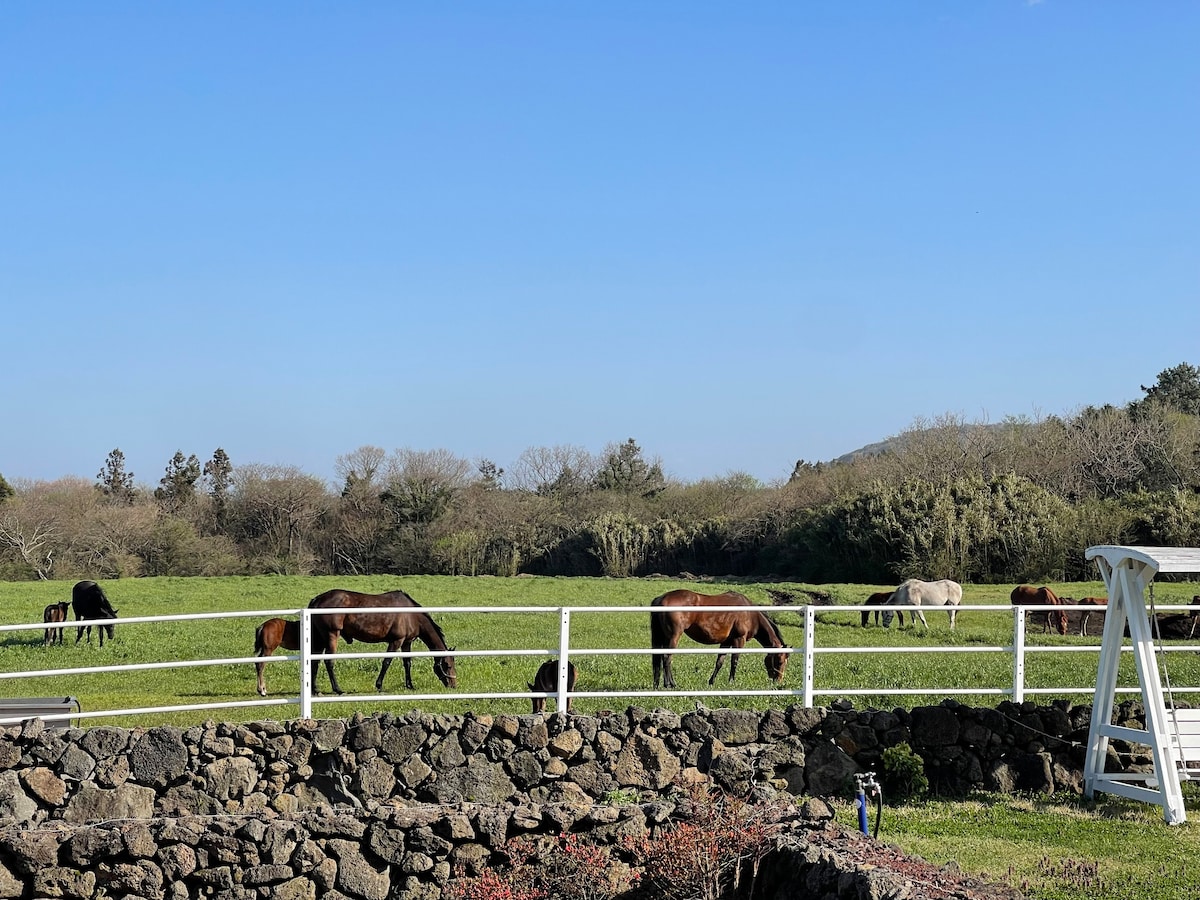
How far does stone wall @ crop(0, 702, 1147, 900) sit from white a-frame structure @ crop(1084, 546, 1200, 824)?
0.95 metres

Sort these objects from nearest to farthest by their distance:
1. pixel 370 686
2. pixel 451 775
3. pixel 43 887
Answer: pixel 43 887
pixel 451 775
pixel 370 686

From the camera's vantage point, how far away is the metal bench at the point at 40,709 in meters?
10.4

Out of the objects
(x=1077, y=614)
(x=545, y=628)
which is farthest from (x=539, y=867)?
(x=1077, y=614)

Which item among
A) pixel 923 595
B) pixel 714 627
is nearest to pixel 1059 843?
pixel 714 627

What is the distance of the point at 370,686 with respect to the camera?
14844mm

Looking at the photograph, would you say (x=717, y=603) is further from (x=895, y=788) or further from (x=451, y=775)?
(x=451, y=775)

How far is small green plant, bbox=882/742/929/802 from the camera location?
10.9 metres

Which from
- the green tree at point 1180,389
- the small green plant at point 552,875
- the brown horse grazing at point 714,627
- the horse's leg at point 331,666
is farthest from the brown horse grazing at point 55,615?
the green tree at point 1180,389

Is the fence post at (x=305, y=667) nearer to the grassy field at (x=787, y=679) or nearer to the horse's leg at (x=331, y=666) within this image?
the grassy field at (x=787, y=679)

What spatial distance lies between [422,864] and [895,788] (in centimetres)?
490

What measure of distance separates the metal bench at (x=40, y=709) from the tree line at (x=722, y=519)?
100ft

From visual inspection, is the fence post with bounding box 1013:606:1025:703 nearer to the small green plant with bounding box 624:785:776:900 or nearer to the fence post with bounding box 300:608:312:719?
the small green plant with bounding box 624:785:776:900

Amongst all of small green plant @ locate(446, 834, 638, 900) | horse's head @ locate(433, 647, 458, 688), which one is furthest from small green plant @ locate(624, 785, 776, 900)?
horse's head @ locate(433, 647, 458, 688)

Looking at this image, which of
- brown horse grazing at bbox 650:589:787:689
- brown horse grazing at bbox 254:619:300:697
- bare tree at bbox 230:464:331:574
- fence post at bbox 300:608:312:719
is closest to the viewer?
fence post at bbox 300:608:312:719
